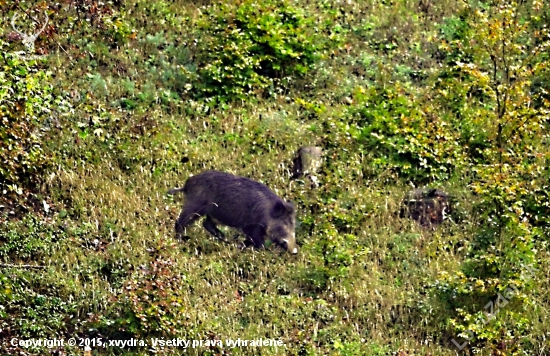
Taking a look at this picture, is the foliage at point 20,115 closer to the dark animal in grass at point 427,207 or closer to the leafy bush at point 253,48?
the leafy bush at point 253,48

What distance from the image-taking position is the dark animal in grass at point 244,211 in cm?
1170

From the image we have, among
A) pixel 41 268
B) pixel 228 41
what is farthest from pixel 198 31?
pixel 41 268

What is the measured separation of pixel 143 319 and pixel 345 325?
2.35 metres

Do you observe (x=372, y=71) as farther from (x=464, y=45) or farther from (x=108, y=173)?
(x=108, y=173)

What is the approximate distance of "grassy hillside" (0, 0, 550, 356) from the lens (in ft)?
33.9

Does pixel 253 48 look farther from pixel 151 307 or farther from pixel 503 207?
pixel 151 307

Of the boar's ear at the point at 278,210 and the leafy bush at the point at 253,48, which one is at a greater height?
the leafy bush at the point at 253,48

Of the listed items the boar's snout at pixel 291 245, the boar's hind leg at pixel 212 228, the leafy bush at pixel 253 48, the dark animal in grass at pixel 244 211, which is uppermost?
the leafy bush at pixel 253 48

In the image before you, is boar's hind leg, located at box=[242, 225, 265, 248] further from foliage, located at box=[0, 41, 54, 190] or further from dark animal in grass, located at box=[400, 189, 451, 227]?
foliage, located at box=[0, 41, 54, 190]

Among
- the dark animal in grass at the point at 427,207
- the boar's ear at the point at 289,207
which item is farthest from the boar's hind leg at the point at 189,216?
the dark animal in grass at the point at 427,207

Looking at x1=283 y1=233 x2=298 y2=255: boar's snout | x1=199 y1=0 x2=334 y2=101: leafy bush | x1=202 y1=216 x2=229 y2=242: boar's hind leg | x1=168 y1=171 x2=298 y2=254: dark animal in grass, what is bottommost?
x1=202 y1=216 x2=229 y2=242: boar's hind leg

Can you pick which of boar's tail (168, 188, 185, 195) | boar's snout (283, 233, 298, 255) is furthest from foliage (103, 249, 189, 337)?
boar's tail (168, 188, 185, 195)

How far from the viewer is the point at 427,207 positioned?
1266 cm

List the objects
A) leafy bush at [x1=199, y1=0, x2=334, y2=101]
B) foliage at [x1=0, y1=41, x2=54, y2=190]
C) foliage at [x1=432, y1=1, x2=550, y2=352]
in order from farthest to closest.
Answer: leafy bush at [x1=199, y1=0, x2=334, y2=101]
foliage at [x1=432, y1=1, x2=550, y2=352]
foliage at [x1=0, y1=41, x2=54, y2=190]
